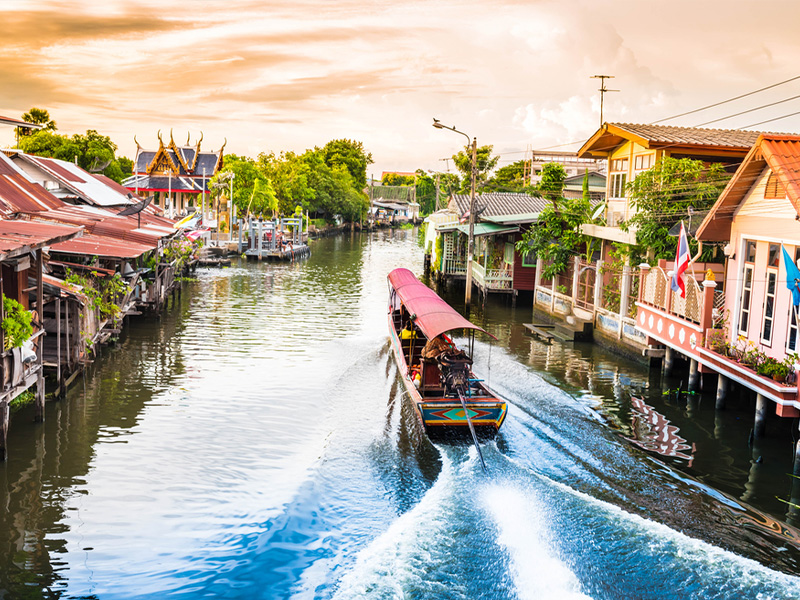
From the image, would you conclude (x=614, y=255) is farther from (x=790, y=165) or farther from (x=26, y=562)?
(x=26, y=562)

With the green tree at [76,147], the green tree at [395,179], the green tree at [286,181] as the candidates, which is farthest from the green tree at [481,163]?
the green tree at [395,179]

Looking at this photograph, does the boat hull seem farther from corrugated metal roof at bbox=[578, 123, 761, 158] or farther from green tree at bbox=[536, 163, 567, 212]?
green tree at bbox=[536, 163, 567, 212]

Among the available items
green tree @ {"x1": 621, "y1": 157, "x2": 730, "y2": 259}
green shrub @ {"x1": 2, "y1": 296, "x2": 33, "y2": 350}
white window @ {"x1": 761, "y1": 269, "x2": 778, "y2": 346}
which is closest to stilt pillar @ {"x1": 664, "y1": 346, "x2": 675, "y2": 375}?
green tree @ {"x1": 621, "y1": 157, "x2": 730, "y2": 259}

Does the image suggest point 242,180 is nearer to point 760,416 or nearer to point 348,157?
point 348,157

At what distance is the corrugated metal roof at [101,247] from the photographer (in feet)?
69.2

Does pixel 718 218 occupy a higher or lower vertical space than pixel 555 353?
higher

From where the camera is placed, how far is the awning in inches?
1405

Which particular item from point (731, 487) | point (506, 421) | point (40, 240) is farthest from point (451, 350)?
point (40, 240)

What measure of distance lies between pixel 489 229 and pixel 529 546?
87.4 ft

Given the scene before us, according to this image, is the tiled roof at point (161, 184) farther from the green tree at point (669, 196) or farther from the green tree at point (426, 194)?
the green tree at point (669, 196)

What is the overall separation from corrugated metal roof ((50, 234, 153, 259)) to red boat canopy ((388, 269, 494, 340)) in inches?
317

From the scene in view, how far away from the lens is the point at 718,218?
18.8 m

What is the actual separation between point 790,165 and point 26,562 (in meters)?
16.3

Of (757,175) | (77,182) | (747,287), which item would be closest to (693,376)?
(747,287)
